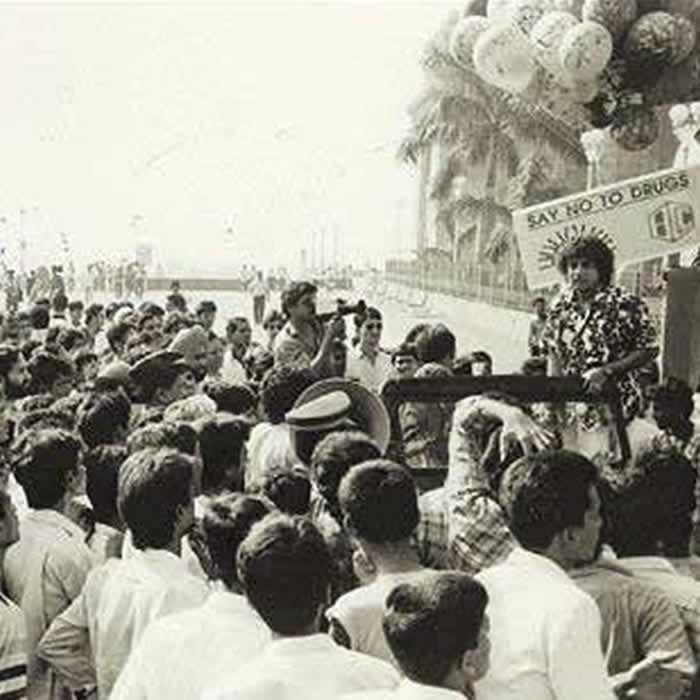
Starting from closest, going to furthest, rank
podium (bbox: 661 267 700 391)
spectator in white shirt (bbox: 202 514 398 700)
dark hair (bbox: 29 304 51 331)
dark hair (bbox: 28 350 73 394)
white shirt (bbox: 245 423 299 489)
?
1. spectator in white shirt (bbox: 202 514 398 700)
2. white shirt (bbox: 245 423 299 489)
3. dark hair (bbox: 28 350 73 394)
4. podium (bbox: 661 267 700 391)
5. dark hair (bbox: 29 304 51 331)

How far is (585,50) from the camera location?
9680 millimetres

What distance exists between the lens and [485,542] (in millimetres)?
3457

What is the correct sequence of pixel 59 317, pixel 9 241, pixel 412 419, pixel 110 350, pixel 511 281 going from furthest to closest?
pixel 9 241 < pixel 511 281 < pixel 59 317 < pixel 110 350 < pixel 412 419

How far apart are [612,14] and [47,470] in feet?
22.7

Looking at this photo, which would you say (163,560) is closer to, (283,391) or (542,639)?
(542,639)

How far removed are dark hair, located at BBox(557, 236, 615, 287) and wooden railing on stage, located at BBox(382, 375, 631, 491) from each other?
928 millimetres

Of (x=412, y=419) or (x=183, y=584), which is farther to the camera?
(x=412, y=419)

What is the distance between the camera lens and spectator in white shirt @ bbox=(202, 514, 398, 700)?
249 cm

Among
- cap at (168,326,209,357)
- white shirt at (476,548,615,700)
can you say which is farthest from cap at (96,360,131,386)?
white shirt at (476,548,615,700)

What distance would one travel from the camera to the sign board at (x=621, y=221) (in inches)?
346

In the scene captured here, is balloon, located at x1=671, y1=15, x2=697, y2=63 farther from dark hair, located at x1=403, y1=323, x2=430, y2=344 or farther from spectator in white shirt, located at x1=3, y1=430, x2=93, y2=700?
spectator in white shirt, located at x1=3, y1=430, x2=93, y2=700

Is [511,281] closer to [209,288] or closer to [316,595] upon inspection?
[316,595]

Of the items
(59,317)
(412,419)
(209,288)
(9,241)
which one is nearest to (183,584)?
(412,419)

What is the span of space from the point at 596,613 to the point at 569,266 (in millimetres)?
3223
